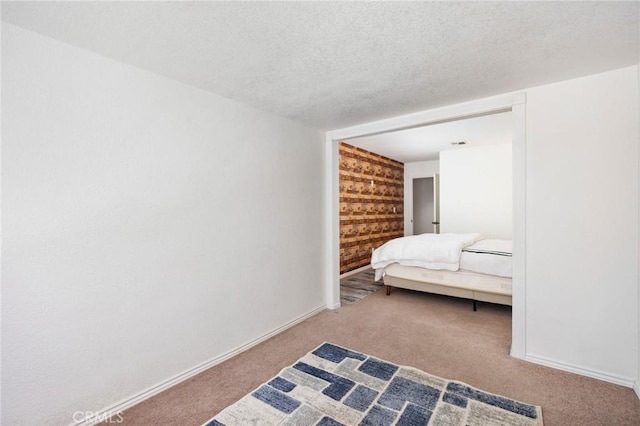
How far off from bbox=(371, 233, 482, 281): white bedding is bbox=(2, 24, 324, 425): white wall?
2.04 meters

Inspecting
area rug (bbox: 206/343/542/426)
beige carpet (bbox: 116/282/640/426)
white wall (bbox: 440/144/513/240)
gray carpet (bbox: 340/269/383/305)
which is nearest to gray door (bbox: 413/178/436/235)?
white wall (bbox: 440/144/513/240)

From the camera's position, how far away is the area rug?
1.73m

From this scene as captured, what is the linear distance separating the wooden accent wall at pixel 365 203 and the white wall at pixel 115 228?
2.61 metres

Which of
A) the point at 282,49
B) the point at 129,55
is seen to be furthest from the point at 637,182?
the point at 129,55

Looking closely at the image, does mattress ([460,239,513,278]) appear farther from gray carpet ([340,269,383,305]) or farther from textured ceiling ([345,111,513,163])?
textured ceiling ([345,111,513,163])

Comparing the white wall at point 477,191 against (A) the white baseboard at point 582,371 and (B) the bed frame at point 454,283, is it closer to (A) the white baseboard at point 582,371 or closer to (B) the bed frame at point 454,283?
(B) the bed frame at point 454,283

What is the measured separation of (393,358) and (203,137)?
8.20 feet

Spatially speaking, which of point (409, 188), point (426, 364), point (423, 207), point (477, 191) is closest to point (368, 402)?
point (426, 364)

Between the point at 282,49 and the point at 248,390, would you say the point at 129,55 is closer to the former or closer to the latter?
the point at 282,49

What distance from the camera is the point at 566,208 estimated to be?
2.26 metres

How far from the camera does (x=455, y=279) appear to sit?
3.61 metres

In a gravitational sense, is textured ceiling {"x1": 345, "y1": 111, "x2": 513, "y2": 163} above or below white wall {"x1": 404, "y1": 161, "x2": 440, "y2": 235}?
above

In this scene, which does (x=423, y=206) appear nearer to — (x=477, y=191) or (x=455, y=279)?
(x=477, y=191)

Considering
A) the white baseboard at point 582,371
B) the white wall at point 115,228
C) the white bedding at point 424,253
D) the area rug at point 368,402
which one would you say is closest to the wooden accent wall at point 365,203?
the white bedding at point 424,253
